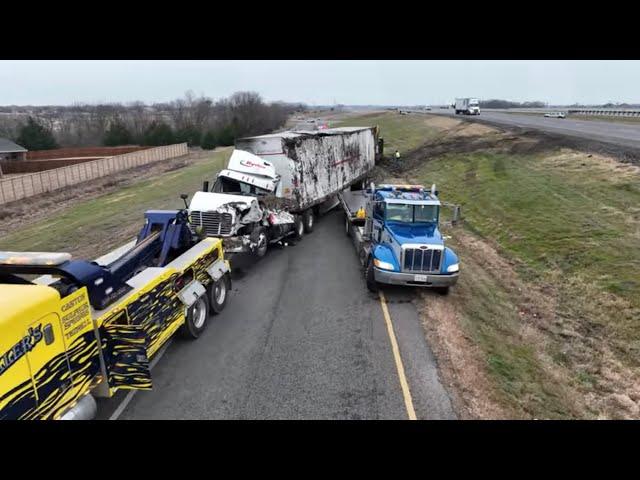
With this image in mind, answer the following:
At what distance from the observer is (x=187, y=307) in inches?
363

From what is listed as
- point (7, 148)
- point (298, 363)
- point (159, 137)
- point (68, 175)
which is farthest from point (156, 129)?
point (298, 363)

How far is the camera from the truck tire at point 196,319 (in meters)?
9.66

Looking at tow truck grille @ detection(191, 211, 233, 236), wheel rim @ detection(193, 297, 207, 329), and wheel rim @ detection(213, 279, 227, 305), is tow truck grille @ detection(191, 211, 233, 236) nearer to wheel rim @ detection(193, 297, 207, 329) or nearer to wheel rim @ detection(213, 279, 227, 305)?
wheel rim @ detection(213, 279, 227, 305)

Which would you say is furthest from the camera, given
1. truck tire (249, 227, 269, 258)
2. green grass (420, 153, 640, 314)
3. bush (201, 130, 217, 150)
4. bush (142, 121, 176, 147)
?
bush (142, 121, 176, 147)

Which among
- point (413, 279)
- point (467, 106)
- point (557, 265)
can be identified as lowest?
point (557, 265)

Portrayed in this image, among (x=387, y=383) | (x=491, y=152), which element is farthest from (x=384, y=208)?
(x=491, y=152)

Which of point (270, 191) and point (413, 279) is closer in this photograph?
point (413, 279)

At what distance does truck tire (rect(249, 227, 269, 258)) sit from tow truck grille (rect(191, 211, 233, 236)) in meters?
0.90

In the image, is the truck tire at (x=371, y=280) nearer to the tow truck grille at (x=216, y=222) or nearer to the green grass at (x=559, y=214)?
the tow truck grille at (x=216, y=222)

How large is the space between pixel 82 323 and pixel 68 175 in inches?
1562

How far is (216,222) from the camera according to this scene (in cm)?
1378

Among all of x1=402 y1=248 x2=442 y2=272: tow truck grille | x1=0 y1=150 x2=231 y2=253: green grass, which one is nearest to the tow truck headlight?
x1=402 y1=248 x2=442 y2=272: tow truck grille

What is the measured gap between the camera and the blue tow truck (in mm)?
11445

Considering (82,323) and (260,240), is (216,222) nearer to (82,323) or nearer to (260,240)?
(260,240)
